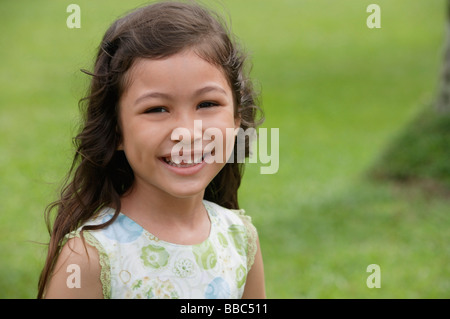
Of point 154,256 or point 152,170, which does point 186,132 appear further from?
point 154,256

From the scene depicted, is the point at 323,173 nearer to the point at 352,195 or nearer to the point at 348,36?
the point at 352,195

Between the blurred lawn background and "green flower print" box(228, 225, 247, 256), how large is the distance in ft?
1.96

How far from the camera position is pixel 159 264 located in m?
1.97

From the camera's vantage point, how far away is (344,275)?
4.38m

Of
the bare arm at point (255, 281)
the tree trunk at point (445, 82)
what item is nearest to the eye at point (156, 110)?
the bare arm at point (255, 281)

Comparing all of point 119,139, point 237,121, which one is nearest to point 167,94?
point 119,139

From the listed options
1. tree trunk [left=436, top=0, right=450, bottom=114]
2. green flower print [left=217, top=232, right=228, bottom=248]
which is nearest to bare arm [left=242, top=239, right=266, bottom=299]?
green flower print [left=217, top=232, right=228, bottom=248]

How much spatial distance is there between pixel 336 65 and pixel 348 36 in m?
2.00

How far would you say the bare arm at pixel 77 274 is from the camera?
1859 mm

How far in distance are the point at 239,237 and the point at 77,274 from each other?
58 centimetres

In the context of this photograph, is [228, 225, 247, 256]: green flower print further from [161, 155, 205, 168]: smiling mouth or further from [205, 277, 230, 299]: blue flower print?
Answer: [161, 155, 205, 168]: smiling mouth

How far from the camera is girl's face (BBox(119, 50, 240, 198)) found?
72.9 inches

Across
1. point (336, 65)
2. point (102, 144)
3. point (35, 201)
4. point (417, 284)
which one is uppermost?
point (336, 65)

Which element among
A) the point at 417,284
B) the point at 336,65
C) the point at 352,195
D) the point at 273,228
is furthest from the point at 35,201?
the point at 336,65
